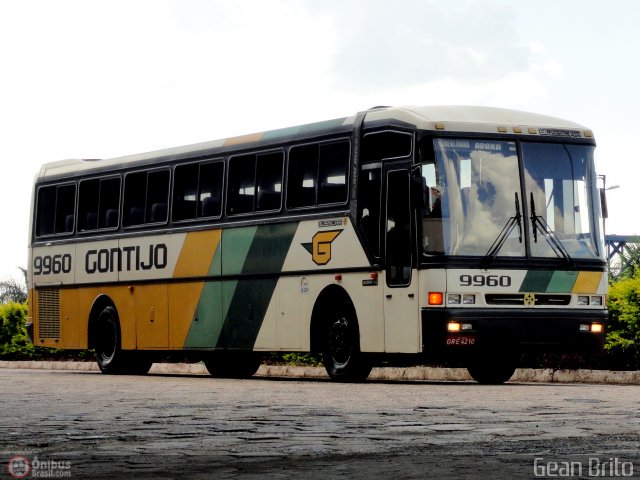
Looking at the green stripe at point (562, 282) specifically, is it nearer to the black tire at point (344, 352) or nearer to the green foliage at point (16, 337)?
the black tire at point (344, 352)

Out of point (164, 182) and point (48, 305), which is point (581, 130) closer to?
point (164, 182)

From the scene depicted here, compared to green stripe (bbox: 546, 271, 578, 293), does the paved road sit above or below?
below

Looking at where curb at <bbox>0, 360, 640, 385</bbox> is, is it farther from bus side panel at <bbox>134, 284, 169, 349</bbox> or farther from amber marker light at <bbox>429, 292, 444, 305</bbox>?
amber marker light at <bbox>429, 292, 444, 305</bbox>

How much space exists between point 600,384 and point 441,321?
11.2ft

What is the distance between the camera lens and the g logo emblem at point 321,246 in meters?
19.2

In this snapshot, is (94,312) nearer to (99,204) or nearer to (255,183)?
(99,204)

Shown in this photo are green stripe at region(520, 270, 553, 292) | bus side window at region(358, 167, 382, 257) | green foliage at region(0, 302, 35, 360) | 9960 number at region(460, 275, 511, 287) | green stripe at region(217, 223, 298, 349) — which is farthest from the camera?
green foliage at region(0, 302, 35, 360)

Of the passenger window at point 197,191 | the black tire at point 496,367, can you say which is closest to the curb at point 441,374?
the black tire at point 496,367

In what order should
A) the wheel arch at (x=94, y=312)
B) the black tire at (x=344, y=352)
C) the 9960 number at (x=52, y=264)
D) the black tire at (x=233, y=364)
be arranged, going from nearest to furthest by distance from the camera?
the black tire at (x=344, y=352), the black tire at (x=233, y=364), the wheel arch at (x=94, y=312), the 9960 number at (x=52, y=264)

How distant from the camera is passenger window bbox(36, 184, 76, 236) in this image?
83.1 feet

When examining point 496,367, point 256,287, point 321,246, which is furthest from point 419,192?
point 256,287

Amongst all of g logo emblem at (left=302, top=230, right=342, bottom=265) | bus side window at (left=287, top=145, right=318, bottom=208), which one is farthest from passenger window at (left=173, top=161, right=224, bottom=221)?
g logo emblem at (left=302, top=230, right=342, bottom=265)

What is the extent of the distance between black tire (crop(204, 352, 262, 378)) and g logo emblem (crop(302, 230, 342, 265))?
4.30m

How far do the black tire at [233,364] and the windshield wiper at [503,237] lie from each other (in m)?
6.73
